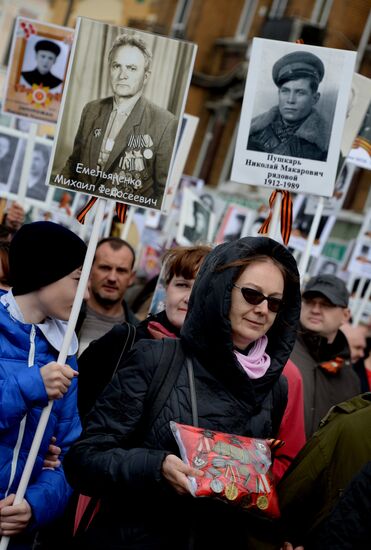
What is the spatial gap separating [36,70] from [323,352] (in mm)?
3578

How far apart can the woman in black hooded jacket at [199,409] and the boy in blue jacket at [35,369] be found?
0.28 metres

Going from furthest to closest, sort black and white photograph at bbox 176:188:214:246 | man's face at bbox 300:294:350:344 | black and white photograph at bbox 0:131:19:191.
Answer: black and white photograph at bbox 176:188:214:246 → black and white photograph at bbox 0:131:19:191 → man's face at bbox 300:294:350:344

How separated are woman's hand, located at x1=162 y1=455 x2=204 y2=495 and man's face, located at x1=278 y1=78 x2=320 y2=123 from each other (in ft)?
7.28

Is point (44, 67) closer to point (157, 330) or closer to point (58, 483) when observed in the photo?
point (157, 330)

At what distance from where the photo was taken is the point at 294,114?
15.3ft

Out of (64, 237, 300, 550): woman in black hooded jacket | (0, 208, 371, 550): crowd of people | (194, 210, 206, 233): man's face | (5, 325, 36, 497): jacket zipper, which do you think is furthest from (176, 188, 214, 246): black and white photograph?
(64, 237, 300, 550): woman in black hooded jacket

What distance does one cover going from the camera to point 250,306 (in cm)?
322

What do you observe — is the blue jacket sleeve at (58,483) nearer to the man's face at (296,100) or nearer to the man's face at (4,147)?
the man's face at (296,100)

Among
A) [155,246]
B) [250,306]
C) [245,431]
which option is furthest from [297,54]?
[155,246]

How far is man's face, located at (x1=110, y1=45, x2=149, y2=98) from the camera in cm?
413

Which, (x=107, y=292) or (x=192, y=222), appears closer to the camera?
(x=107, y=292)

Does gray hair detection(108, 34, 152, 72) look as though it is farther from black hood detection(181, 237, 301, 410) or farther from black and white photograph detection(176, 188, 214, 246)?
black and white photograph detection(176, 188, 214, 246)

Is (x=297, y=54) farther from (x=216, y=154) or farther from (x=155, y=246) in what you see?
(x=216, y=154)

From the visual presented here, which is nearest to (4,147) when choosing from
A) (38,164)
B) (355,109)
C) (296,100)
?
(38,164)
